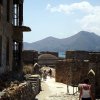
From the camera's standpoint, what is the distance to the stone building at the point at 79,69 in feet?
98.8

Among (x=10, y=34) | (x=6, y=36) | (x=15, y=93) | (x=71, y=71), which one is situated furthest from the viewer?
(x=71, y=71)

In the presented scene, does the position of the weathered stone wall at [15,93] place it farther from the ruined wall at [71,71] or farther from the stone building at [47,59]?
the stone building at [47,59]

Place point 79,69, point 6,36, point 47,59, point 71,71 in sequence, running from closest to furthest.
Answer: point 6,36 → point 79,69 → point 71,71 → point 47,59

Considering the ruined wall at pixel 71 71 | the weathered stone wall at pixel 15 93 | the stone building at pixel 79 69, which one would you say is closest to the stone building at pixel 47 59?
the stone building at pixel 79 69

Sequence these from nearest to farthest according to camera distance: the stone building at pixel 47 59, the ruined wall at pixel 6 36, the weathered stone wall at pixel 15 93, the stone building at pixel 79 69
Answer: the weathered stone wall at pixel 15 93
the ruined wall at pixel 6 36
the stone building at pixel 79 69
the stone building at pixel 47 59

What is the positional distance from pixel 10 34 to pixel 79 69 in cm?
1315

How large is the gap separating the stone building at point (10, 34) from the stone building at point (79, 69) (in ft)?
17.7

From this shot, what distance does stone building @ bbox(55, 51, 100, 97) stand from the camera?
30123mm

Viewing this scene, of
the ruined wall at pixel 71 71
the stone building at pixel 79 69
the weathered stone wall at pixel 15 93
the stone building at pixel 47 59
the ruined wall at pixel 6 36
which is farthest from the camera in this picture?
the stone building at pixel 47 59

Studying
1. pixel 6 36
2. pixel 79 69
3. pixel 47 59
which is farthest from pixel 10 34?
→ pixel 47 59

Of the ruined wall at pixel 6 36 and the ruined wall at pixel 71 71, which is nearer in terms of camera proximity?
the ruined wall at pixel 6 36

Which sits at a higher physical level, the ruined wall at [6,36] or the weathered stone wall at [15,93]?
the ruined wall at [6,36]

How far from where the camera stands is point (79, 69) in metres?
38.6

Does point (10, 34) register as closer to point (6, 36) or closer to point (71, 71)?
point (6, 36)
